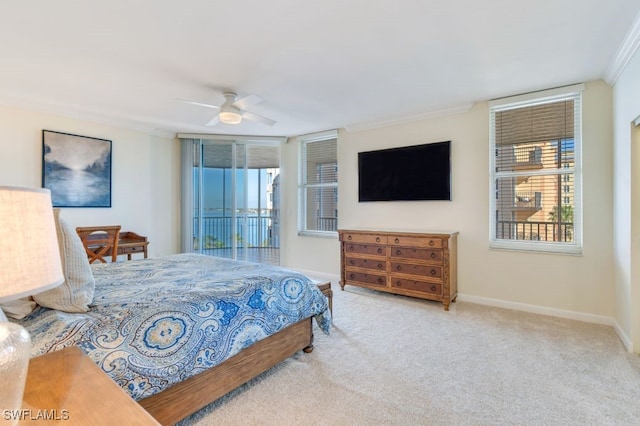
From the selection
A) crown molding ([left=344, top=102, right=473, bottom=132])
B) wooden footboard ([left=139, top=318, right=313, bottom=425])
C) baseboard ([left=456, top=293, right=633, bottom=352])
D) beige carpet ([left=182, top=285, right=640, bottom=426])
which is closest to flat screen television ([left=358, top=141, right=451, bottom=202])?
crown molding ([left=344, top=102, right=473, bottom=132])

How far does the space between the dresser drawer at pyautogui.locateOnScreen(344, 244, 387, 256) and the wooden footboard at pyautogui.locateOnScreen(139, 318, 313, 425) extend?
5.73 ft

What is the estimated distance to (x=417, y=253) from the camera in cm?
364

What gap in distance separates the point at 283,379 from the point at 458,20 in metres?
2.68

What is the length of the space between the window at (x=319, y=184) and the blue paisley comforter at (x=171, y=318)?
2.78 metres

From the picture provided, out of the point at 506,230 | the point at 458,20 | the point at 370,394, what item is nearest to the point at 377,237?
the point at 506,230

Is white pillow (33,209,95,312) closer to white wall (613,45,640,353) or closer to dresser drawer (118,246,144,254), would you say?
dresser drawer (118,246,144,254)

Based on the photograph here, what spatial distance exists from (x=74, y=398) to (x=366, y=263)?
3455 millimetres

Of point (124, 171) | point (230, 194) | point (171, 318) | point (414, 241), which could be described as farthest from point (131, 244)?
point (414, 241)

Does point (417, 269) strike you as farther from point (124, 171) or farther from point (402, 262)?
point (124, 171)

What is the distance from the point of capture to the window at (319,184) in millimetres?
5121

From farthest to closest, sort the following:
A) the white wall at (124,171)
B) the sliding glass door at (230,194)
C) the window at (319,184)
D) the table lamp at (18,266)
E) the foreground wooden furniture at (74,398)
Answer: the sliding glass door at (230,194)
the window at (319,184)
the white wall at (124,171)
the foreground wooden furniture at (74,398)
the table lamp at (18,266)

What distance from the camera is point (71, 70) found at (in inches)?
109

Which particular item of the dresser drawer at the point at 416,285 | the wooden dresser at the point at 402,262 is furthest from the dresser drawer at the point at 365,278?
the dresser drawer at the point at 416,285

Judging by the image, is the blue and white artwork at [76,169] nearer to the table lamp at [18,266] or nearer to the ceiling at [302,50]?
the ceiling at [302,50]
